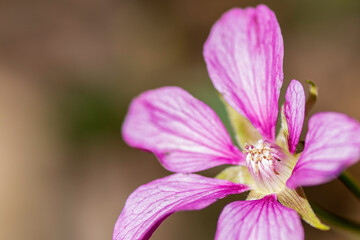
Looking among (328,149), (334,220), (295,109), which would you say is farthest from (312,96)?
(334,220)

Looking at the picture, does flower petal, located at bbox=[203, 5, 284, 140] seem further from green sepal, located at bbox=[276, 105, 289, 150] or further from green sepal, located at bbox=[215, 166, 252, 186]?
green sepal, located at bbox=[215, 166, 252, 186]

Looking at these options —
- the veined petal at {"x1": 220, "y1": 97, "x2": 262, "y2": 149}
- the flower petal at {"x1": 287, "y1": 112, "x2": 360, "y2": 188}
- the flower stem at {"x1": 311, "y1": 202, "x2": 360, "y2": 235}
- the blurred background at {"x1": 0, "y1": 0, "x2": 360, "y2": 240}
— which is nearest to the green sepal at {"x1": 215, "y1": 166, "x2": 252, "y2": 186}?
the veined petal at {"x1": 220, "y1": 97, "x2": 262, "y2": 149}

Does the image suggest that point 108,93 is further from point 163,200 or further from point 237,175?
point 163,200

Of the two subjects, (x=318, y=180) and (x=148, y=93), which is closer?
(x=318, y=180)

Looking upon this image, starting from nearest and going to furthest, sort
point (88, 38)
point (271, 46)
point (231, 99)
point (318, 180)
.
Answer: point (318, 180)
point (271, 46)
point (231, 99)
point (88, 38)

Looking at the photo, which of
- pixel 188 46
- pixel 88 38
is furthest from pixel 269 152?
pixel 88 38

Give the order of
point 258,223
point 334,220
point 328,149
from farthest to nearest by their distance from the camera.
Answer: point 334,220 → point 258,223 → point 328,149

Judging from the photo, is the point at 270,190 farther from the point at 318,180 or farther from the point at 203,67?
the point at 203,67

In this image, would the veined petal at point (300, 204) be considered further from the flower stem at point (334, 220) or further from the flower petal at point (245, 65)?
the flower petal at point (245, 65)
